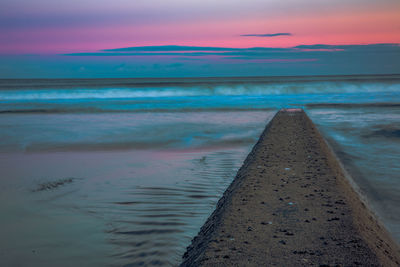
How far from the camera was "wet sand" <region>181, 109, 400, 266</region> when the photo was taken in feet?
9.99

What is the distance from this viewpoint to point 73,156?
860 cm

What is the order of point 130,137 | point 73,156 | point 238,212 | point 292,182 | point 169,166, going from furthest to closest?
point 130,137
point 73,156
point 169,166
point 292,182
point 238,212

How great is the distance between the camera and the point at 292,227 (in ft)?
12.0

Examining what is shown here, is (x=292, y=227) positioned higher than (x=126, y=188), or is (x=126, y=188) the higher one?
(x=292, y=227)

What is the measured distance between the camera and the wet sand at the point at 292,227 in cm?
304

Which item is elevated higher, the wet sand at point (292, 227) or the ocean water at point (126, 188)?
the wet sand at point (292, 227)

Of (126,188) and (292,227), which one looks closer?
(292,227)

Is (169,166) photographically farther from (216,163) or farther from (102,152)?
(102,152)

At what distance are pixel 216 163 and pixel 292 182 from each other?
246 centimetres

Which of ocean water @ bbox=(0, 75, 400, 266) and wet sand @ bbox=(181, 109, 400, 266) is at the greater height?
wet sand @ bbox=(181, 109, 400, 266)

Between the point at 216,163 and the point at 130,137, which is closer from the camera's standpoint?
the point at 216,163

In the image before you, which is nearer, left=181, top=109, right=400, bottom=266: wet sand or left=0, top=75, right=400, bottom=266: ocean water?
left=181, top=109, right=400, bottom=266: wet sand

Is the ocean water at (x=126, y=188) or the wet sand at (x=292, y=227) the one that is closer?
the wet sand at (x=292, y=227)

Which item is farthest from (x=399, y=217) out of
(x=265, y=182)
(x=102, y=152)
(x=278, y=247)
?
(x=102, y=152)
